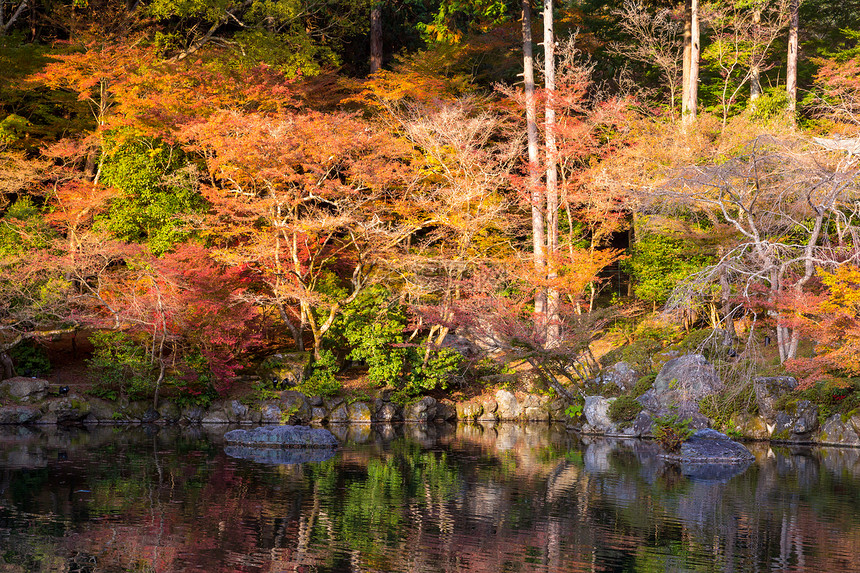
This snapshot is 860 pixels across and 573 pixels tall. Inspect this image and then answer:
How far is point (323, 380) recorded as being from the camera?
19.0 meters

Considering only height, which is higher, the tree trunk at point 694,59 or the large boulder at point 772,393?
the tree trunk at point 694,59

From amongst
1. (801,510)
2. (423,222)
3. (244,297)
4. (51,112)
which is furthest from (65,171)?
(801,510)

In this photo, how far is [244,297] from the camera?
18.2m

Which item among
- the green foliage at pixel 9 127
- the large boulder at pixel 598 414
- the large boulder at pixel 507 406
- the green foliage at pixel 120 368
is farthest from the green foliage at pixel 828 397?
the green foliage at pixel 9 127

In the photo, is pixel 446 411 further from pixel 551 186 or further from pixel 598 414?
pixel 551 186

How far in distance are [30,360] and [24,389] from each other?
7.19ft

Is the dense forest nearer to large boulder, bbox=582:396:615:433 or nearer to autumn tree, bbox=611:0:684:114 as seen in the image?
autumn tree, bbox=611:0:684:114

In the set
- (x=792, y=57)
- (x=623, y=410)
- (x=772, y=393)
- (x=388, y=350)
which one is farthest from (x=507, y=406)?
(x=792, y=57)

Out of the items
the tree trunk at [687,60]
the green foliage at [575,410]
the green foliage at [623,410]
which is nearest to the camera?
the green foliage at [623,410]

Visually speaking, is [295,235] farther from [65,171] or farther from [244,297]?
[65,171]

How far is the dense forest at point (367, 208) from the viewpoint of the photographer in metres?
17.6

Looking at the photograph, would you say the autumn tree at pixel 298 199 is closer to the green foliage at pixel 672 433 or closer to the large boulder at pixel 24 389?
the large boulder at pixel 24 389

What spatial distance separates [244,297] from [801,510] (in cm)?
1264

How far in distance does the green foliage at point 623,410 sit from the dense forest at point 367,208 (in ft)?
5.00
